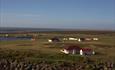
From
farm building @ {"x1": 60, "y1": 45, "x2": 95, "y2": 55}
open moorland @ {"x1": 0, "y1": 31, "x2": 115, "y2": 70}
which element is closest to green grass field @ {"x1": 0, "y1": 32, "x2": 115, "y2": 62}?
open moorland @ {"x1": 0, "y1": 31, "x2": 115, "y2": 70}

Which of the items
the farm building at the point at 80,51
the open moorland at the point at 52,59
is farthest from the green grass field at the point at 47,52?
the farm building at the point at 80,51

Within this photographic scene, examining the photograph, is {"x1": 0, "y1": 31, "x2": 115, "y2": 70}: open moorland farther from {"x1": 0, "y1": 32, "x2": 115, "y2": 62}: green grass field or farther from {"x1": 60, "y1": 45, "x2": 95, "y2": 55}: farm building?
{"x1": 60, "y1": 45, "x2": 95, "y2": 55}: farm building

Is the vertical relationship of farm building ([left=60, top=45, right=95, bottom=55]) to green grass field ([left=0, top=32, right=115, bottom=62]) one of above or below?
above

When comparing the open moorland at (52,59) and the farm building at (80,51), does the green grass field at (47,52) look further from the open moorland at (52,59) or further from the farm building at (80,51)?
the farm building at (80,51)

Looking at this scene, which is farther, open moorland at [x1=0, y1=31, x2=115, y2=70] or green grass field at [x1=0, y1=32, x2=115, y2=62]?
green grass field at [x1=0, y1=32, x2=115, y2=62]

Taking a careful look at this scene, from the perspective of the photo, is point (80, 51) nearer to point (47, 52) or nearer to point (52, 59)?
point (47, 52)

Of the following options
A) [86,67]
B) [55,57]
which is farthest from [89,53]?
[86,67]

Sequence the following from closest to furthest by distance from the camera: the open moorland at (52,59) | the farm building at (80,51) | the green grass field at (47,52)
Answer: the open moorland at (52,59) < the green grass field at (47,52) < the farm building at (80,51)

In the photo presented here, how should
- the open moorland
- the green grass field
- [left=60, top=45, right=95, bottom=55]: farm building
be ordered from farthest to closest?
[left=60, top=45, right=95, bottom=55]: farm building < the green grass field < the open moorland

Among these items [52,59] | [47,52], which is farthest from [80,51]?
[52,59]

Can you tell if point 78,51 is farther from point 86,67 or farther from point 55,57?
point 86,67

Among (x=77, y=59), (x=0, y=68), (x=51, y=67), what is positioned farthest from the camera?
(x=77, y=59)
